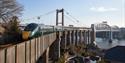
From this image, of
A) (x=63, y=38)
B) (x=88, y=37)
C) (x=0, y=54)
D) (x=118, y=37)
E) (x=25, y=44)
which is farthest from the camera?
(x=118, y=37)

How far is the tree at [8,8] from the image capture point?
41.2 metres

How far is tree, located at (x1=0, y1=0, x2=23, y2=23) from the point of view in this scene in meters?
41.2

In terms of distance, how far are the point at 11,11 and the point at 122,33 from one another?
403ft

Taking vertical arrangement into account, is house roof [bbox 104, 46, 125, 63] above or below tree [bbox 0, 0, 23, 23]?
below

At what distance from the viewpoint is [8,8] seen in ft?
139

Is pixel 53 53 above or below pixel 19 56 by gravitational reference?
below

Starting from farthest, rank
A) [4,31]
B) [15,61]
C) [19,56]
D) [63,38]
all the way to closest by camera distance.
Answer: [63,38]
[4,31]
[19,56]
[15,61]

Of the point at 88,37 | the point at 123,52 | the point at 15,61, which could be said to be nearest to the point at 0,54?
the point at 15,61

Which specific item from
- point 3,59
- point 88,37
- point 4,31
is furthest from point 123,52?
point 88,37

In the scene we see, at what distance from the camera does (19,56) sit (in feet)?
37.9

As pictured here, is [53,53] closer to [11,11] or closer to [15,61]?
[11,11]

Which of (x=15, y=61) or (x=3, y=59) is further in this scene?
(x=15, y=61)

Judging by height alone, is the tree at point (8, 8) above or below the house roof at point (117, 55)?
above

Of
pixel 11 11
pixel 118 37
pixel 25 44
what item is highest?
pixel 11 11
